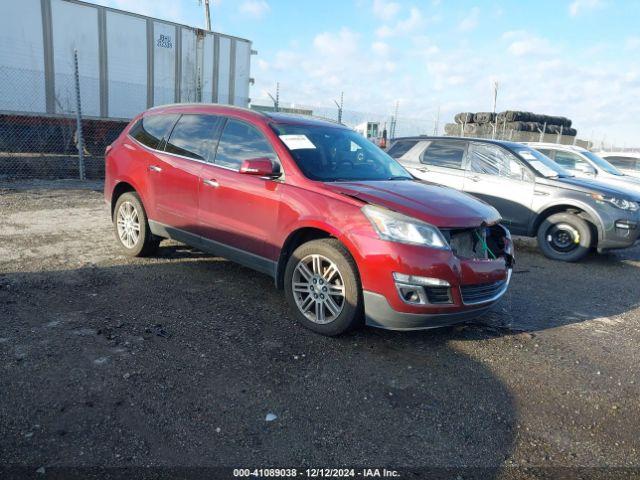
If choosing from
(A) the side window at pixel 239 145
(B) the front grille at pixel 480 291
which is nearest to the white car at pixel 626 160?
(B) the front grille at pixel 480 291

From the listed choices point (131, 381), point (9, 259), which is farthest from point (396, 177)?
point (9, 259)

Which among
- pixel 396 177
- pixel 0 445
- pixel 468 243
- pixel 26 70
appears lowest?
pixel 0 445

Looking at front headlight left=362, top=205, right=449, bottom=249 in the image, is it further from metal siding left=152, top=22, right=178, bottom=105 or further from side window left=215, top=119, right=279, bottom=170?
metal siding left=152, top=22, right=178, bottom=105

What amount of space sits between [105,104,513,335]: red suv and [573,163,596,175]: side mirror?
7.18 metres

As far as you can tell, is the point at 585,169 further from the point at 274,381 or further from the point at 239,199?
the point at 274,381

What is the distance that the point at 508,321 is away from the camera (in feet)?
14.7

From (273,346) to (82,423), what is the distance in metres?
1.40

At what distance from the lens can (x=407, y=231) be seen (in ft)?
11.5

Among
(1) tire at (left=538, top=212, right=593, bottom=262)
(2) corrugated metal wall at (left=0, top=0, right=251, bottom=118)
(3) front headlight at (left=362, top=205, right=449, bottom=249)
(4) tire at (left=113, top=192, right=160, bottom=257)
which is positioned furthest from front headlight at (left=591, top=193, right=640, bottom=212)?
(2) corrugated metal wall at (left=0, top=0, right=251, bottom=118)

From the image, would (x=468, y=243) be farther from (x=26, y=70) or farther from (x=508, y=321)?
(x=26, y=70)

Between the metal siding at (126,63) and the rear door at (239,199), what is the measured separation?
11922 mm

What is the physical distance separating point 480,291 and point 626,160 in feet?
42.6

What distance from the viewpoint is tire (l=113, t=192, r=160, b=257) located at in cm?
546

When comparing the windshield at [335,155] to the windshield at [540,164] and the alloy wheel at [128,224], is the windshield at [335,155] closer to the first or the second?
the alloy wheel at [128,224]
